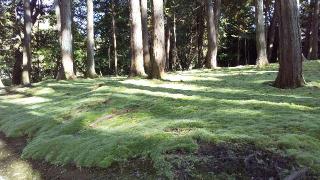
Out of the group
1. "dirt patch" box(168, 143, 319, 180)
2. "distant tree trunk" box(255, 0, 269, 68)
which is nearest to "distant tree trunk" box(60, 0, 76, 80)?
"distant tree trunk" box(255, 0, 269, 68)

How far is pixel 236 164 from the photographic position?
6.68 metres

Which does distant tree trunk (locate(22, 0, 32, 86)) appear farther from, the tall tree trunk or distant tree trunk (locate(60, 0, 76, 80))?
distant tree trunk (locate(60, 0, 76, 80))

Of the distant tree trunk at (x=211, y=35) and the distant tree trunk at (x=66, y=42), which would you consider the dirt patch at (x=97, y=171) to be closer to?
the distant tree trunk at (x=66, y=42)

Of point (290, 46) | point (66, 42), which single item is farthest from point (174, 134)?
point (66, 42)

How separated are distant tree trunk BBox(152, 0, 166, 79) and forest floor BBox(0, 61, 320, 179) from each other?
174 cm

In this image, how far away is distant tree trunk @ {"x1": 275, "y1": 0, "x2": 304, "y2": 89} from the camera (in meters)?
12.6

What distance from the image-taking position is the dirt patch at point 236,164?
20.9 feet

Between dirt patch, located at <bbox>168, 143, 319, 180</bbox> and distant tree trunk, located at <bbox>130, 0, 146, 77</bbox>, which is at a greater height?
distant tree trunk, located at <bbox>130, 0, 146, 77</bbox>

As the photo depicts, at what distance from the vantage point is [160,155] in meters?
7.14

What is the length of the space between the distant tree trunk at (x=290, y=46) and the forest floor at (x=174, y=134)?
0.50 metres

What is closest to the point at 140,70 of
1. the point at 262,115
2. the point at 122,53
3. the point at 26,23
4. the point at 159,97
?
the point at 159,97

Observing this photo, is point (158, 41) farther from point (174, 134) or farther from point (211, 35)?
point (211, 35)

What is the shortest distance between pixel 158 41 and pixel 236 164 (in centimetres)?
984

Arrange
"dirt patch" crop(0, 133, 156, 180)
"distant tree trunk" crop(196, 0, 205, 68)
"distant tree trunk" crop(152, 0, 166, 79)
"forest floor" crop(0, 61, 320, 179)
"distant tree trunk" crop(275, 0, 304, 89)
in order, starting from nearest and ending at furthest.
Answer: "forest floor" crop(0, 61, 320, 179), "dirt patch" crop(0, 133, 156, 180), "distant tree trunk" crop(275, 0, 304, 89), "distant tree trunk" crop(152, 0, 166, 79), "distant tree trunk" crop(196, 0, 205, 68)
